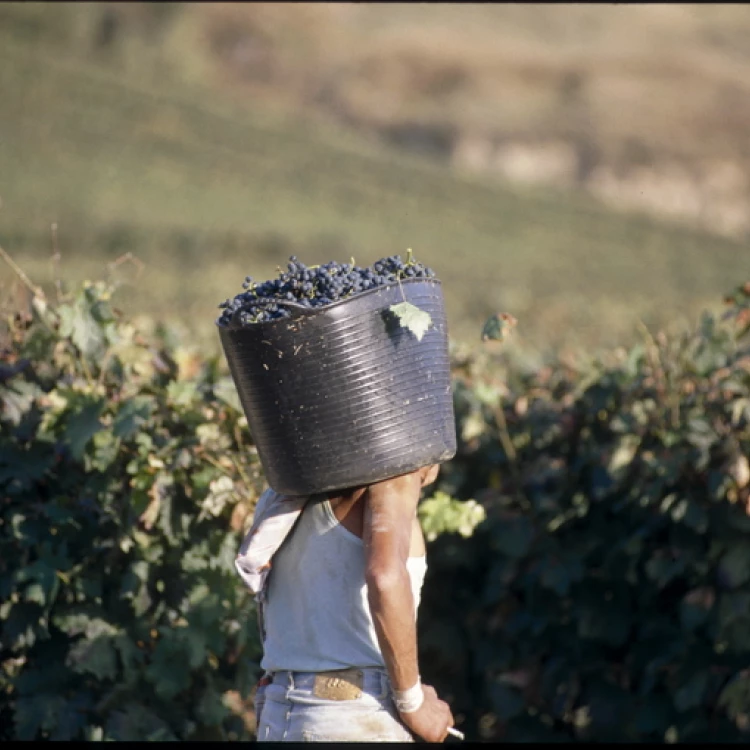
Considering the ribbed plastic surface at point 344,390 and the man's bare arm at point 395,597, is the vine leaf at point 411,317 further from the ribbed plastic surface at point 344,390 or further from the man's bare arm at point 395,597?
the man's bare arm at point 395,597

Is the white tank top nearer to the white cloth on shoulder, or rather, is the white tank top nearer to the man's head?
the white cloth on shoulder

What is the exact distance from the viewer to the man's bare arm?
108 inches

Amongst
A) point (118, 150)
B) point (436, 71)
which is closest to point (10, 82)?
point (118, 150)

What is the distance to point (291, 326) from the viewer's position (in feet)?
9.59

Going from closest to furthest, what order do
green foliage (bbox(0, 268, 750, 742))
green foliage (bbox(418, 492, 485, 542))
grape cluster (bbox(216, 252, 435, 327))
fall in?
1. grape cluster (bbox(216, 252, 435, 327))
2. green foliage (bbox(418, 492, 485, 542))
3. green foliage (bbox(0, 268, 750, 742))

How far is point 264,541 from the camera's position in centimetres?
305

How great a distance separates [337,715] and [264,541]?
468mm

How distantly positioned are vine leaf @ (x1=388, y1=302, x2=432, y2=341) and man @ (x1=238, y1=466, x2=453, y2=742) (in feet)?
1.21

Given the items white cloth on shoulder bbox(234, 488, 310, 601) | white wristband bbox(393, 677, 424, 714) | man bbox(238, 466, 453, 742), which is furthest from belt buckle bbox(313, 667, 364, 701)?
white cloth on shoulder bbox(234, 488, 310, 601)

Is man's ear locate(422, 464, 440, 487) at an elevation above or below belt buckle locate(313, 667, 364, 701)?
above

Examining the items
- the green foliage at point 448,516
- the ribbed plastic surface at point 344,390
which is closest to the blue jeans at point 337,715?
the ribbed plastic surface at point 344,390

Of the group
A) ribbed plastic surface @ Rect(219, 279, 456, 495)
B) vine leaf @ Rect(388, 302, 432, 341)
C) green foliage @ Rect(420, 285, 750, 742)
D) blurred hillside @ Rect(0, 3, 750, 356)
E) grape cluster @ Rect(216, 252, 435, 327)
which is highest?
blurred hillside @ Rect(0, 3, 750, 356)

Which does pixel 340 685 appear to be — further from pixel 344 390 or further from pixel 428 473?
pixel 344 390

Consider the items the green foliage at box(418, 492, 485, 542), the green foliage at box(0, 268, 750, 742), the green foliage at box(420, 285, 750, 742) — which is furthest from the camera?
the green foliage at box(420, 285, 750, 742)
